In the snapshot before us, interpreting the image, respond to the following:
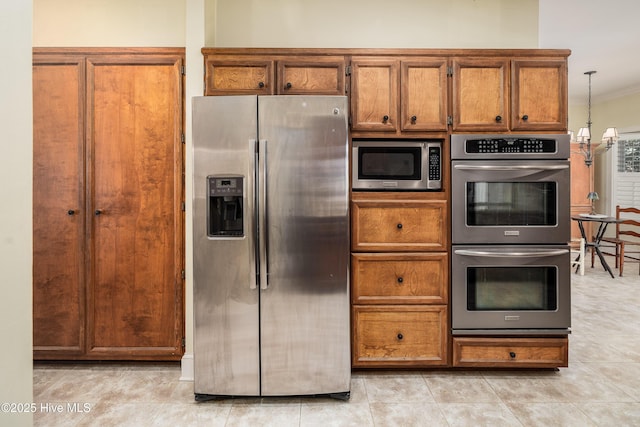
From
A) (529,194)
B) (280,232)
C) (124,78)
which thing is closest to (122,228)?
(124,78)

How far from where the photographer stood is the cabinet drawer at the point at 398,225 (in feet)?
8.01

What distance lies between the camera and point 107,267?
8.66ft

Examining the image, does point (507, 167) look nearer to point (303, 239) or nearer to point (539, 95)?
point (539, 95)

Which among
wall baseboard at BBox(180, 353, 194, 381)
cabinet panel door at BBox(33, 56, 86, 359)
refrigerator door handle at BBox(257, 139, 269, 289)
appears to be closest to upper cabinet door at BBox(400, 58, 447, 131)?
refrigerator door handle at BBox(257, 139, 269, 289)

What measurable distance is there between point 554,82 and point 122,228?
3093mm

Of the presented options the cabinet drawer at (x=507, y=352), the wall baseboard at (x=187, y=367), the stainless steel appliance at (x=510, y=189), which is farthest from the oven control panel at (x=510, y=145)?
the wall baseboard at (x=187, y=367)

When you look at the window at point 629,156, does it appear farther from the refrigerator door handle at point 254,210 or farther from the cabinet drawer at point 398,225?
the refrigerator door handle at point 254,210

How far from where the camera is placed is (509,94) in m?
2.44

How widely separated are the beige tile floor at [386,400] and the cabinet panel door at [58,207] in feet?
0.95

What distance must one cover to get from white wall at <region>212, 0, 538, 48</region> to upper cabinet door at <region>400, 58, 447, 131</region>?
1.59ft

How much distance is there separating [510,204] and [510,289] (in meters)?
0.56

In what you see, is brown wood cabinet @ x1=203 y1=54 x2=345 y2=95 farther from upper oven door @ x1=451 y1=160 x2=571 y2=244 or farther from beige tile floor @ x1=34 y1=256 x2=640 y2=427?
beige tile floor @ x1=34 y1=256 x2=640 y2=427

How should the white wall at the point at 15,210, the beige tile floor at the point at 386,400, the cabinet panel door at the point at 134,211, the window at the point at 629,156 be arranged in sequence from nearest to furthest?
1. the white wall at the point at 15,210
2. the beige tile floor at the point at 386,400
3. the cabinet panel door at the point at 134,211
4. the window at the point at 629,156

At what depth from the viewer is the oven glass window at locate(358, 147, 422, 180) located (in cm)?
250
